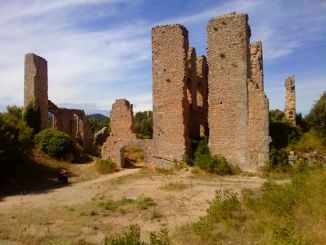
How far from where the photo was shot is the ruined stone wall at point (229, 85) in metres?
15.2

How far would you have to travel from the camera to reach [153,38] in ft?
56.3

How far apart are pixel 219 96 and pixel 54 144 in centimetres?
1115

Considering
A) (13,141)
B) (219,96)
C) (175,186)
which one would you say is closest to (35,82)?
(13,141)

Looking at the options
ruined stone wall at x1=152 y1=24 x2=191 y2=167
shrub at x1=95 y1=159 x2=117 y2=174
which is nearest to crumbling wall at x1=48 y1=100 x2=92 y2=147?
shrub at x1=95 y1=159 x2=117 y2=174

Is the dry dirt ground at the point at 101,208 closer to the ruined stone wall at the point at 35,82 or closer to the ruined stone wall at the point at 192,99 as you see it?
the ruined stone wall at the point at 192,99

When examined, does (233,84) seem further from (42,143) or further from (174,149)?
(42,143)

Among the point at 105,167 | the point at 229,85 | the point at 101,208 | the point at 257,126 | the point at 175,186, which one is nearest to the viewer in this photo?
the point at 101,208

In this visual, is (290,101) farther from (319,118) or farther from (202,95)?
(202,95)

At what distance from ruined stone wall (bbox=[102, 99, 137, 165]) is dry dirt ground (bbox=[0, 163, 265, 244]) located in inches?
158

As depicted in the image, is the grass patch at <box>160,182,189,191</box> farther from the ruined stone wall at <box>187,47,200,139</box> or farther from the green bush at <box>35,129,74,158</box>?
the green bush at <box>35,129,74,158</box>

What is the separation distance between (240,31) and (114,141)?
32.3ft

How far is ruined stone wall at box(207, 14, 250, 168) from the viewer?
1524 cm

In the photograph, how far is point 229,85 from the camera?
1556 cm

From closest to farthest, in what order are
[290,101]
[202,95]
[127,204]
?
[127,204] < [290,101] < [202,95]
